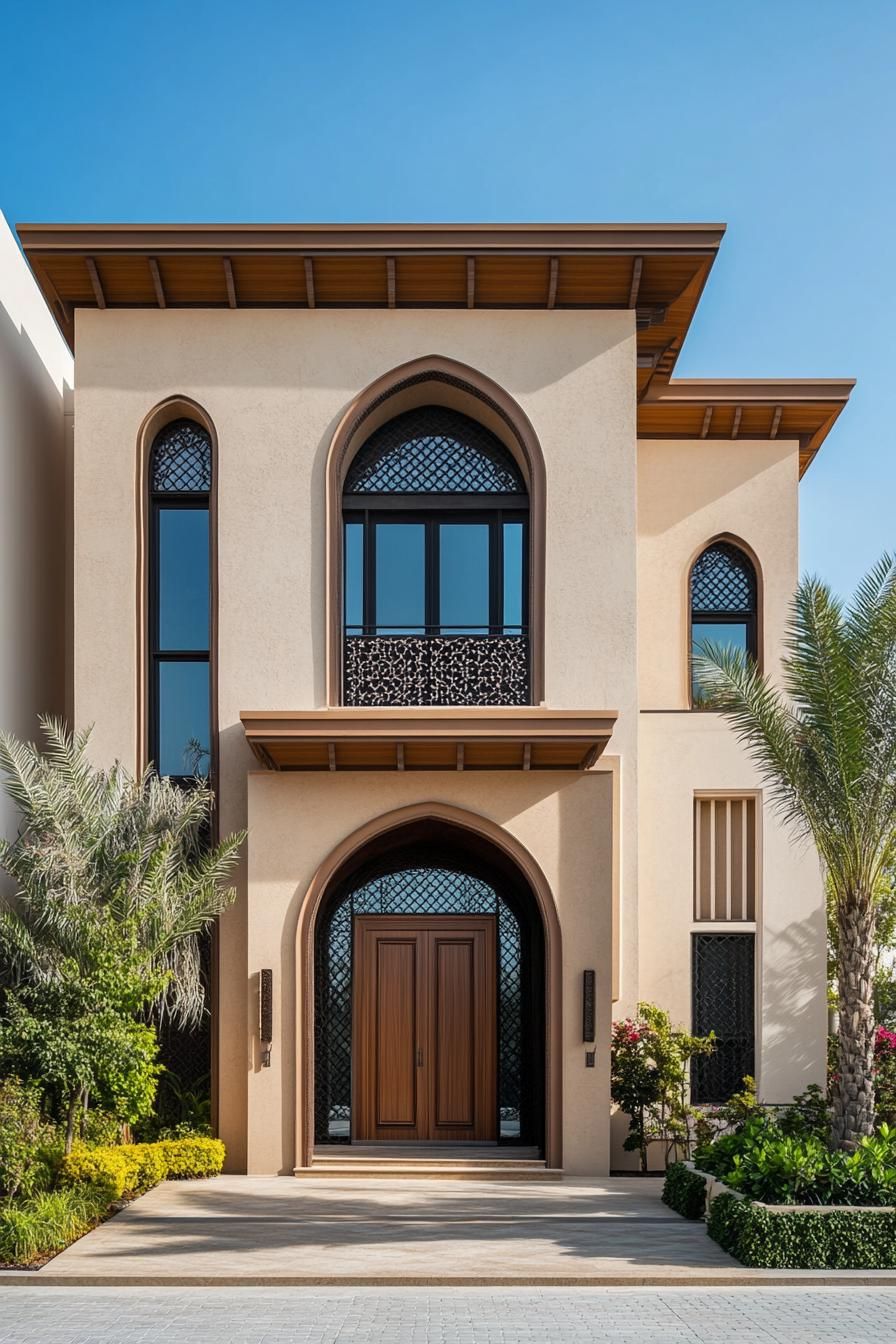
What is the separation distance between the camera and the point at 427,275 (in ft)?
52.5

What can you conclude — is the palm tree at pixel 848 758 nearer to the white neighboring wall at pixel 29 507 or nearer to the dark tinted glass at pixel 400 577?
the dark tinted glass at pixel 400 577

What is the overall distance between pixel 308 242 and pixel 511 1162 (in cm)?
1041

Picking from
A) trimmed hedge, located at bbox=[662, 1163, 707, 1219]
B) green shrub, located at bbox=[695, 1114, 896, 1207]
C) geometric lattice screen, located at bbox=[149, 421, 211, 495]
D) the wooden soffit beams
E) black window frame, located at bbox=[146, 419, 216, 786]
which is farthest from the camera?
the wooden soffit beams

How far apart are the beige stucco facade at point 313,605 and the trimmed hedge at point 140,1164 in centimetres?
48

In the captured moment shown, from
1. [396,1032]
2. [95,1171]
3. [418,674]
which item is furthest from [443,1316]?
[418,674]

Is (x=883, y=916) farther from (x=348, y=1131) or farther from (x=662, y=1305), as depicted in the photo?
(x=662, y=1305)

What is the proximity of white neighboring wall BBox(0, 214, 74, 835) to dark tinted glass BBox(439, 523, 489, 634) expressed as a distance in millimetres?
4973

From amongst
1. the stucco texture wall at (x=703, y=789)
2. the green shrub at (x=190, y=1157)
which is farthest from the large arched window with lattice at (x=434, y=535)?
the green shrub at (x=190, y=1157)

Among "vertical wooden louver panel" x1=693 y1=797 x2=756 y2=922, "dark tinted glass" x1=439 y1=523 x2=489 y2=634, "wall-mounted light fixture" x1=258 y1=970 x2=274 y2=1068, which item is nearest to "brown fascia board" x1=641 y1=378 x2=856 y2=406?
"dark tinted glass" x1=439 y1=523 x2=489 y2=634

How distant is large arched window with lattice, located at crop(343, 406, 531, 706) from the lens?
1650 centimetres

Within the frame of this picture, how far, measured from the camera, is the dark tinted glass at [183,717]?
635 inches

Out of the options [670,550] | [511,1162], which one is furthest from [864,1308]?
[670,550]

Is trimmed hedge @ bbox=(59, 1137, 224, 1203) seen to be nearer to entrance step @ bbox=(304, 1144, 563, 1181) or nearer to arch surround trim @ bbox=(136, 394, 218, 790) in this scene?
entrance step @ bbox=(304, 1144, 563, 1181)

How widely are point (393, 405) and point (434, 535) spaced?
162 centimetres
